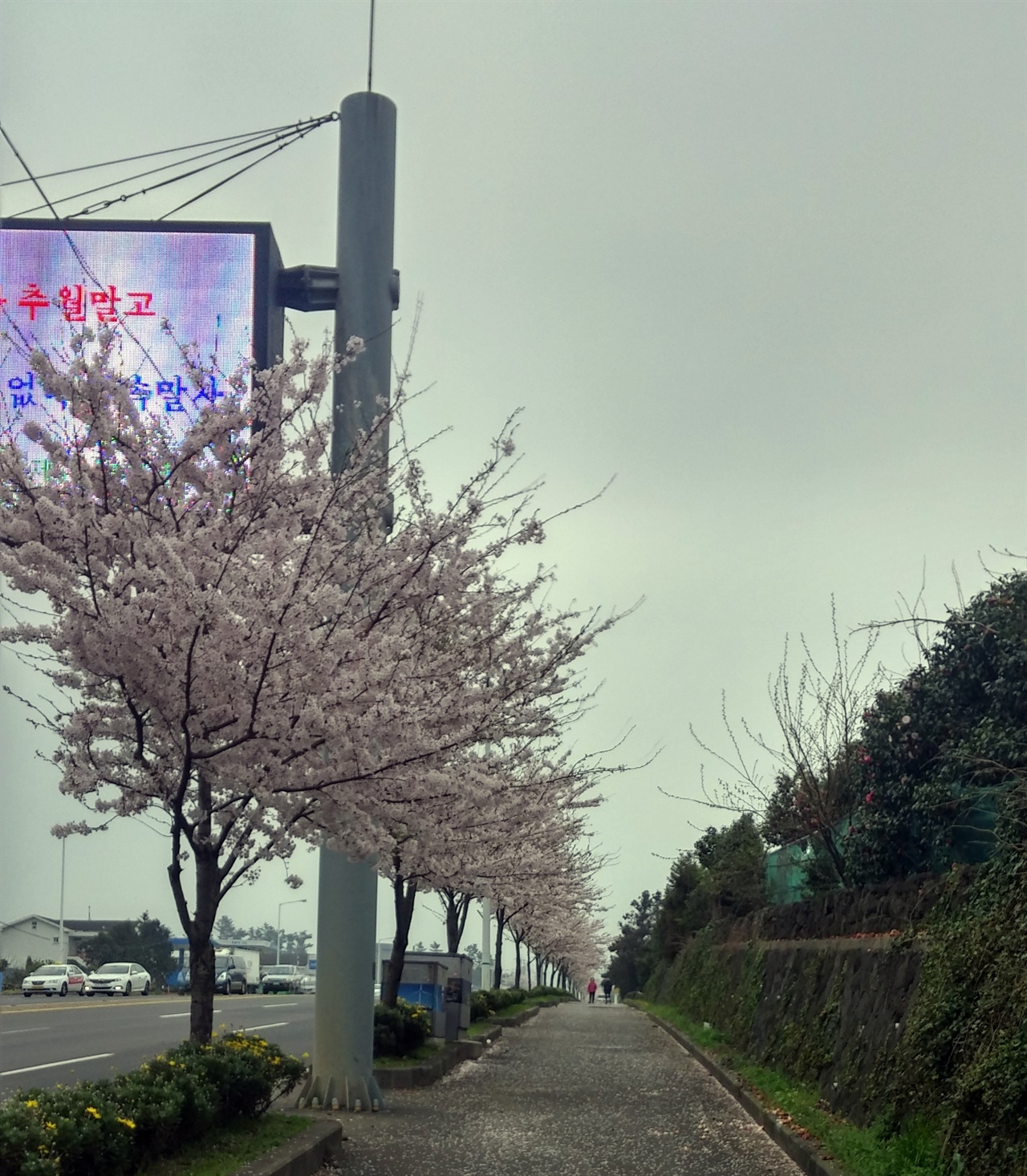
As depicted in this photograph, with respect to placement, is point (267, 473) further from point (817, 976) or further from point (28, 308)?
point (817, 976)

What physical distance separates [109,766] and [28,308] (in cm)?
720

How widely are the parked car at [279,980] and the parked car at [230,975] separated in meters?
1.01

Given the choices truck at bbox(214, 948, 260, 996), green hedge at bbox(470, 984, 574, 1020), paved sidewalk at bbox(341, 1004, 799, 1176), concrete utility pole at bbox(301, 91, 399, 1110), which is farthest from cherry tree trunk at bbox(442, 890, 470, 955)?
truck at bbox(214, 948, 260, 996)

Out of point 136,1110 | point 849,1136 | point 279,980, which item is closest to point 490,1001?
point 849,1136

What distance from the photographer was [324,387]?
9523 millimetres

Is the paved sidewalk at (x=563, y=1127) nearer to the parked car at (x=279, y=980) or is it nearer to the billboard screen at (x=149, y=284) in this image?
the billboard screen at (x=149, y=284)

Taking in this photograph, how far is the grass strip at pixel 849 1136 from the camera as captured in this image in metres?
8.21

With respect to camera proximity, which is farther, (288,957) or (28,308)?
(288,957)

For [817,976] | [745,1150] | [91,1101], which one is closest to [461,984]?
[817,976]

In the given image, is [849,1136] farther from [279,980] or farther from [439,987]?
[279,980]

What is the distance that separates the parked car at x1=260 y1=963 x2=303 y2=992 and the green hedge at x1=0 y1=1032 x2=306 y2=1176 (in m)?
50.4

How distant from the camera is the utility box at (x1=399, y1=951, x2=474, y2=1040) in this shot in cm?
2138

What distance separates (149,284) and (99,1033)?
13782 millimetres

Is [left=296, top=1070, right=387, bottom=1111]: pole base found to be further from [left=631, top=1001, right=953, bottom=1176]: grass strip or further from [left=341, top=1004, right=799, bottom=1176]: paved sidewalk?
[left=631, top=1001, right=953, bottom=1176]: grass strip
